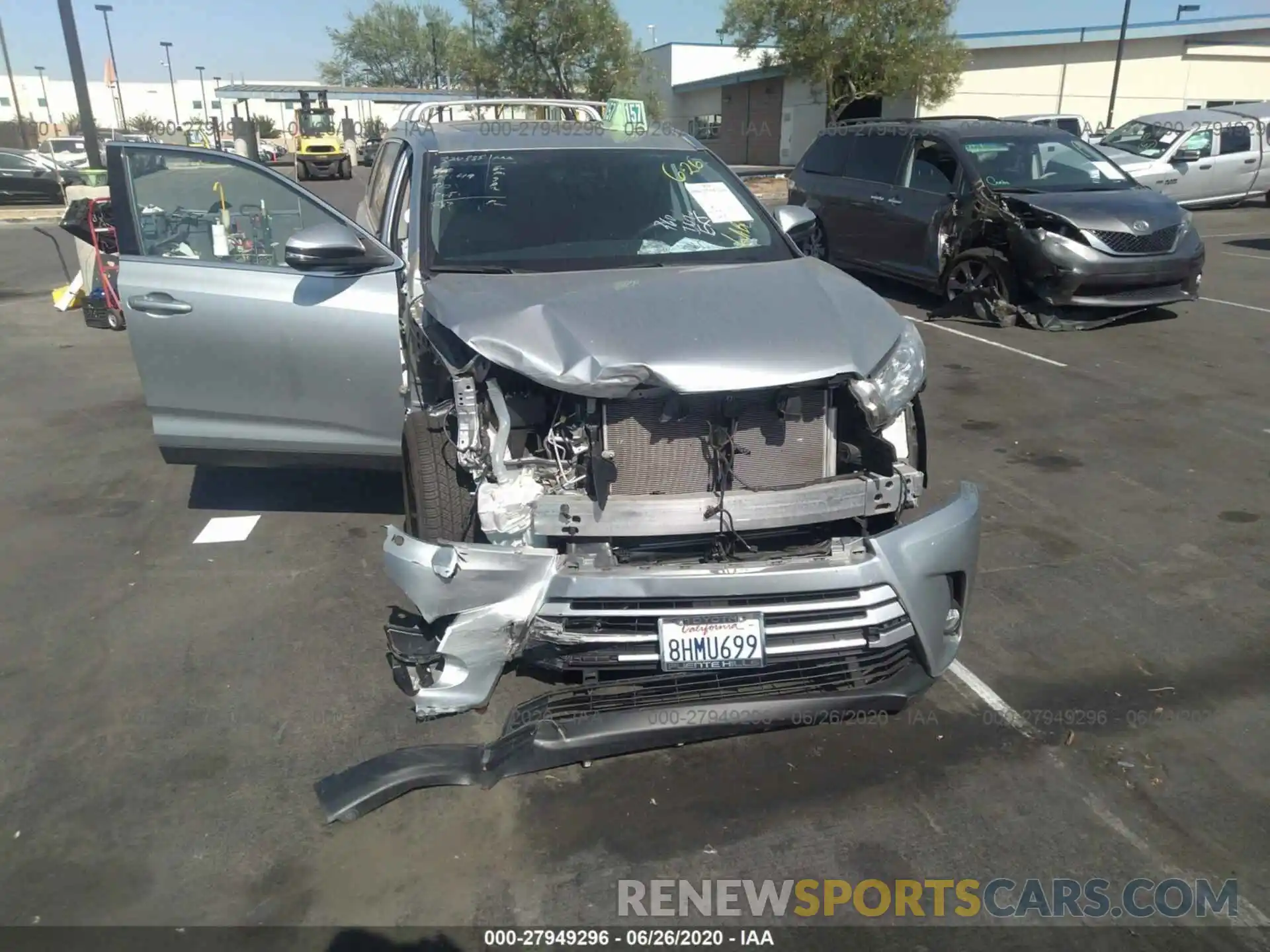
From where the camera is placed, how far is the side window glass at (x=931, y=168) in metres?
9.62

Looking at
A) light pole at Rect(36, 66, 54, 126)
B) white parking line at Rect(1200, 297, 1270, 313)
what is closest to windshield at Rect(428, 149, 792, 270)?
white parking line at Rect(1200, 297, 1270, 313)

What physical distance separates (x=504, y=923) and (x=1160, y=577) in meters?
3.41

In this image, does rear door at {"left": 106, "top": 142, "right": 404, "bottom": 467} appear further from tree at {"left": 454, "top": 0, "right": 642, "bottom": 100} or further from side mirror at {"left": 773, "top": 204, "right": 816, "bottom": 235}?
tree at {"left": 454, "top": 0, "right": 642, "bottom": 100}

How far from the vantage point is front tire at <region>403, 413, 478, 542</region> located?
3.50m

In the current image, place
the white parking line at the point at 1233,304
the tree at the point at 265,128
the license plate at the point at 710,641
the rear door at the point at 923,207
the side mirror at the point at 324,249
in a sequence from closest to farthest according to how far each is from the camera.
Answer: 1. the license plate at the point at 710,641
2. the side mirror at the point at 324,249
3. the rear door at the point at 923,207
4. the white parking line at the point at 1233,304
5. the tree at the point at 265,128

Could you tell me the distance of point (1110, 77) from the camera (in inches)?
1287

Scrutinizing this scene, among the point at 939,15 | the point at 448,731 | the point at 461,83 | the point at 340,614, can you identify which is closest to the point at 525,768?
the point at 448,731

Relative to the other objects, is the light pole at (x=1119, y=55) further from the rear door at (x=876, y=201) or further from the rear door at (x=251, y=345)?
the rear door at (x=251, y=345)

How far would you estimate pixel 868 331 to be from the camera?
324 cm

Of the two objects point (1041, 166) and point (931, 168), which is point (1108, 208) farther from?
point (931, 168)

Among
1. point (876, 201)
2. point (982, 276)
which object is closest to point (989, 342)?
point (982, 276)

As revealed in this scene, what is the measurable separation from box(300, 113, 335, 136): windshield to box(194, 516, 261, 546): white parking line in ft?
115

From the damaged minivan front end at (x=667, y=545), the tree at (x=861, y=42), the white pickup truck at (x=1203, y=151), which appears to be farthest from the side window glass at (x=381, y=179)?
the tree at (x=861, y=42)

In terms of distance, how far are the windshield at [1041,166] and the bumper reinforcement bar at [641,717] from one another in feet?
24.7
